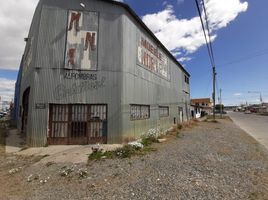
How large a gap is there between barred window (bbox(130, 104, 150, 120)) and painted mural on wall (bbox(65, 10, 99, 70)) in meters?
3.78

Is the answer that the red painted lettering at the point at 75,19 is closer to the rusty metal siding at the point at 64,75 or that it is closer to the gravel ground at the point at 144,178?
the rusty metal siding at the point at 64,75

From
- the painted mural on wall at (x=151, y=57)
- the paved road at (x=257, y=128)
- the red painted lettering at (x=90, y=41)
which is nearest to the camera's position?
the red painted lettering at (x=90, y=41)

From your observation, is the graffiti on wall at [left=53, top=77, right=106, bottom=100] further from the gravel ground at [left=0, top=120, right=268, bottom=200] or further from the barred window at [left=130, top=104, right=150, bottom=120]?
the gravel ground at [left=0, top=120, right=268, bottom=200]

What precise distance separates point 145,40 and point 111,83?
6.01 meters

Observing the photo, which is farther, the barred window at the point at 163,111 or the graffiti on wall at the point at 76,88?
the barred window at the point at 163,111

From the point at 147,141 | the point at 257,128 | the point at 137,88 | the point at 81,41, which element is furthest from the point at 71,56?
the point at 257,128

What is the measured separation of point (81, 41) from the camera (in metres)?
12.1

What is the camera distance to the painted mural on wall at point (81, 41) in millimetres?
11945

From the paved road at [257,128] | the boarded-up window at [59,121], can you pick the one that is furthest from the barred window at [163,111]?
the boarded-up window at [59,121]

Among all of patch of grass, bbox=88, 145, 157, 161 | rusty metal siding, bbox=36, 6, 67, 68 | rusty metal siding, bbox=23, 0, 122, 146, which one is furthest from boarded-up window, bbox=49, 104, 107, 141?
patch of grass, bbox=88, 145, 157, 161

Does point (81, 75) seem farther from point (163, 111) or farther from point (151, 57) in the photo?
point (163, 111)

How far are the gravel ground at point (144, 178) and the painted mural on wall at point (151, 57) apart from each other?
28.9ft

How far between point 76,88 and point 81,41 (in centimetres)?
272

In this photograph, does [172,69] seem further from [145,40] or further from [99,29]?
[99,29]
